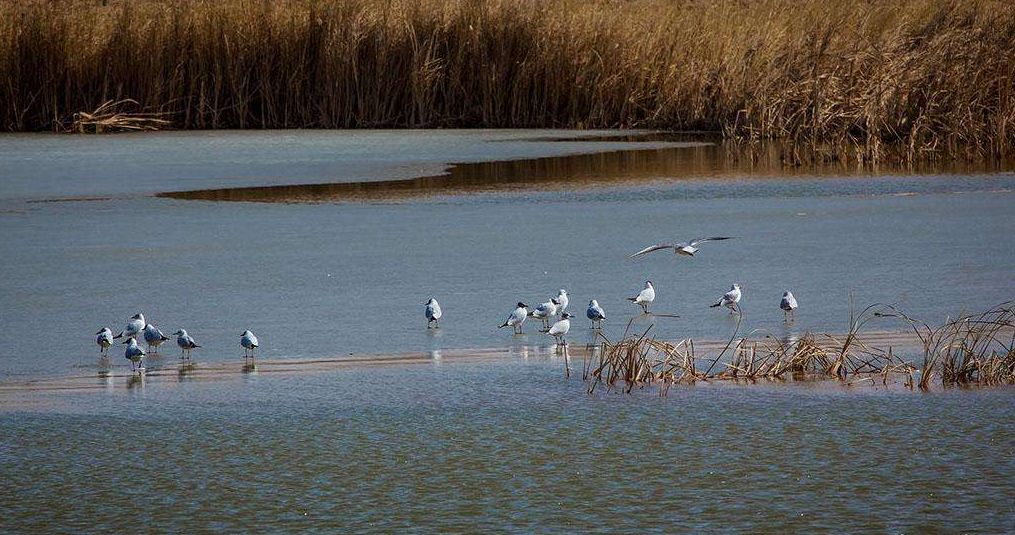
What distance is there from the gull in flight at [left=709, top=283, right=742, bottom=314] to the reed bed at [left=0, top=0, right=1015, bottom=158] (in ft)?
32.3

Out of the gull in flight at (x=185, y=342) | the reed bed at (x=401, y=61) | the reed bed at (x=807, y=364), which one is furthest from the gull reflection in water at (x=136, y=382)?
the reed bed at (x=401, y=61)

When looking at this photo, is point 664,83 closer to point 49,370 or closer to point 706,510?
point 49,370

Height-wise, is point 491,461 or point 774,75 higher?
point 774,75

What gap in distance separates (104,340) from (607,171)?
27.6 feet

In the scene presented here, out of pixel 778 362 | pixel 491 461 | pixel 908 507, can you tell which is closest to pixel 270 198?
pixel 778 362

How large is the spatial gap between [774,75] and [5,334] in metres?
10.7

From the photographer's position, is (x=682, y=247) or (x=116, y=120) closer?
(x=682, y=247)

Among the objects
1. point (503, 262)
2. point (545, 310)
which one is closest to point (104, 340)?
point (545, 310)

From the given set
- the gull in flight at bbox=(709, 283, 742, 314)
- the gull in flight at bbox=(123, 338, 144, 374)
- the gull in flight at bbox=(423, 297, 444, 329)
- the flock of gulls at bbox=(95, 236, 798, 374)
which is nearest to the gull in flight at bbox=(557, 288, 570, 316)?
the flock of gulls at bbox=(95, 236, 798, 374)

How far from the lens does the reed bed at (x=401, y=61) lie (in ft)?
56.9

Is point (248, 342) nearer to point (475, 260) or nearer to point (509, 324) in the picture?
point (509, 324)

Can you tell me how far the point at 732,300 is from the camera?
6.46m

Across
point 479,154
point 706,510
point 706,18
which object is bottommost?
point 706,510

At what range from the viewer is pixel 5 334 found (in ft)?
20.7
